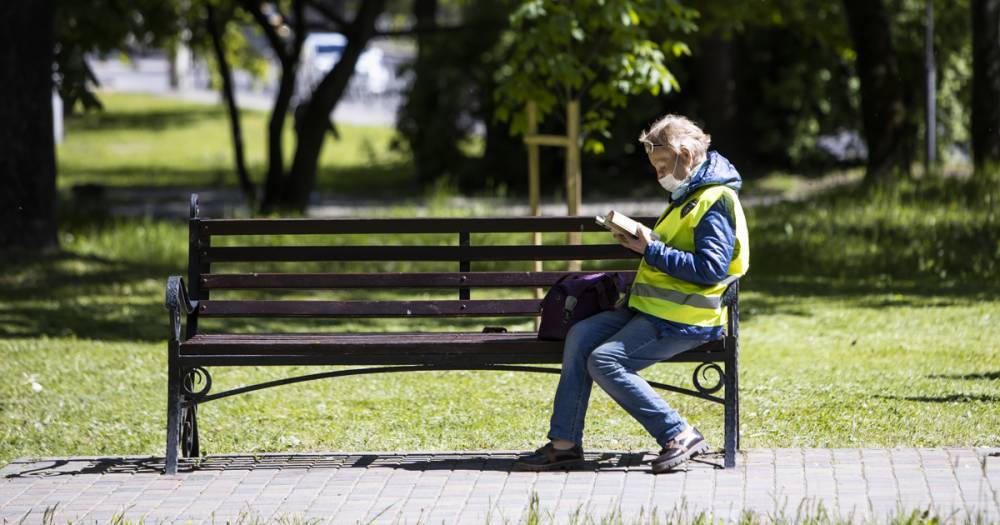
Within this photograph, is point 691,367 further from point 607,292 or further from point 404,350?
point 404,350

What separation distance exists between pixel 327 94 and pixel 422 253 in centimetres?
1223

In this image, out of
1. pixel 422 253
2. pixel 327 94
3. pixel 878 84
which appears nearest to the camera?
pixel 422 253

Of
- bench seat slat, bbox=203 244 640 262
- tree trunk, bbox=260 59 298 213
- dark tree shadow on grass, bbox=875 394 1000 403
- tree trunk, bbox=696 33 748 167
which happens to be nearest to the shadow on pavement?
bench seat slat, bbox=203 244 640 262

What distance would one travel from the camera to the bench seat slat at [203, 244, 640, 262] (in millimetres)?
6664

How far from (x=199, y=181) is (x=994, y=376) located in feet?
66.7

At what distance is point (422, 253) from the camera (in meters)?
6.68

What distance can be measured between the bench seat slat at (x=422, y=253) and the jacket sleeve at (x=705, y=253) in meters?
0.68

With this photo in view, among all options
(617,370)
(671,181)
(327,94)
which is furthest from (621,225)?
(327,94)

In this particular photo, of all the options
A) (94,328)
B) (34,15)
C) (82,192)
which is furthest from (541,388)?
(82,192)

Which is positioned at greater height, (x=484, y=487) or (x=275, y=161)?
(x=275, y=161)

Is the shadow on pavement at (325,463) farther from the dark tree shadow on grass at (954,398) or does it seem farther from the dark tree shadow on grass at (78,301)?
the dark tree shadow on grass at (78,301)

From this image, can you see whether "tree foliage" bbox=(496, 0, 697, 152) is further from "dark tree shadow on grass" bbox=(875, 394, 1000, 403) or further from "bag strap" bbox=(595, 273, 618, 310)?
"bag strap" bbox=(595, 273, 618, 310)

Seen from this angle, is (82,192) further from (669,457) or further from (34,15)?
(669,457)

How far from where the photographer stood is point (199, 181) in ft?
88.5
